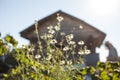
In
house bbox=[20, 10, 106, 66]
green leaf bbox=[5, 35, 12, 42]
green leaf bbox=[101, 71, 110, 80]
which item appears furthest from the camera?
house bbox=[20, 10, 106, 66]

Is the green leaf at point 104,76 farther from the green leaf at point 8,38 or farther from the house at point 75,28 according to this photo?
the house at point 75,28

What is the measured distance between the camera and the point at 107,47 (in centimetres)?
1484

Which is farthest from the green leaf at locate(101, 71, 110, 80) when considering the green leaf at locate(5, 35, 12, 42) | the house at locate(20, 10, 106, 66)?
the house at locate(20, 10, 106, 66)

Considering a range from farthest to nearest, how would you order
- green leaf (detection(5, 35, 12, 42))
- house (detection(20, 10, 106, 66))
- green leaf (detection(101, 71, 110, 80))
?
house (detection(20, 10, 106, 66)) → green leaf (detection(101, 71, 110, 80)) → green leaf (detection(5, 35, 12, 42))

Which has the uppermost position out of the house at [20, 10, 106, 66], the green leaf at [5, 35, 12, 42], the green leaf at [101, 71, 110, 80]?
the house at [20, 10, 106, 66]

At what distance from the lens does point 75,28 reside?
17.1 metres

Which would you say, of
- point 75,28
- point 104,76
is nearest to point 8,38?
point 104,76

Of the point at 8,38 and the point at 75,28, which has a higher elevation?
the point at 75,28

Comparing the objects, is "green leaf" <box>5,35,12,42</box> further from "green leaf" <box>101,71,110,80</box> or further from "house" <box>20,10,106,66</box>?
"house" <box>20,10,106,66</box>

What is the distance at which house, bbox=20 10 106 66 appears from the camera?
55.2 ft

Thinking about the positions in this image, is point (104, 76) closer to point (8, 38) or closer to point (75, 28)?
point (8, 38)

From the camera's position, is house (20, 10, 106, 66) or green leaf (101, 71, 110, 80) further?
house (20, 10, 106, 66)

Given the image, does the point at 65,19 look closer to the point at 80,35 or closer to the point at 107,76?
the point at 80,35

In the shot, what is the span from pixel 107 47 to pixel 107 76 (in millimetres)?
11897
